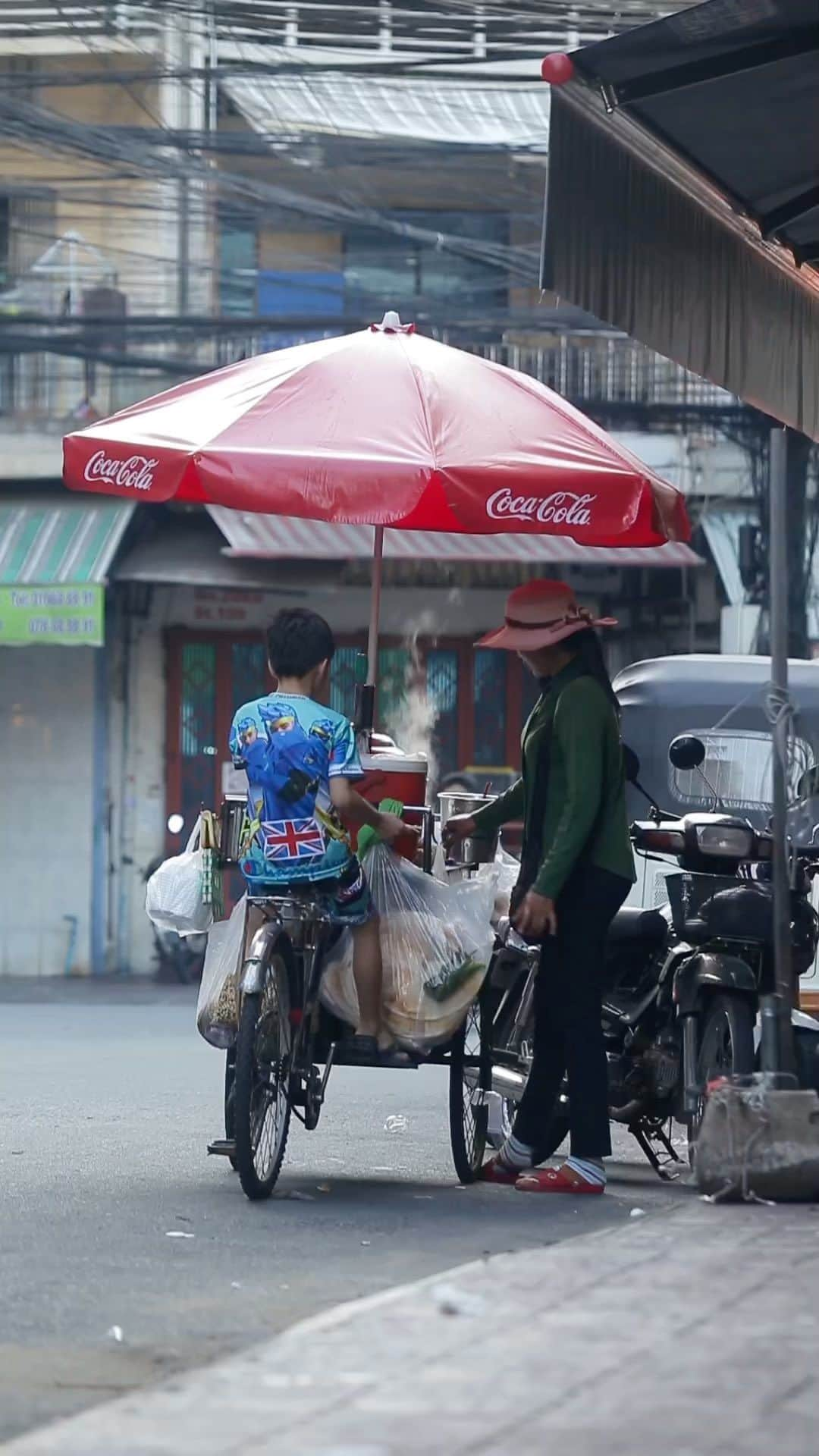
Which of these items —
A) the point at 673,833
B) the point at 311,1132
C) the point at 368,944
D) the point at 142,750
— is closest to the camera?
the point at 368,944

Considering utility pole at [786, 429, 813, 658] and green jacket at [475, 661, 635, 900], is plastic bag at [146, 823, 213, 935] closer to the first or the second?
green jacket at [475, 661, 635, 900]

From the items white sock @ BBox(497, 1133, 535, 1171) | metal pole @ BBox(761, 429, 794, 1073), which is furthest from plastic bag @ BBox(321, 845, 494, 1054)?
metal pole @ BBox(761, 429, 794, 1073)

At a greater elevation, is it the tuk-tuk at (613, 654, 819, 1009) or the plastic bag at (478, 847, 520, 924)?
the tuk-tuk at (613, 654, 819, 1009)

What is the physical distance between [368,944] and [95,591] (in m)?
11.0

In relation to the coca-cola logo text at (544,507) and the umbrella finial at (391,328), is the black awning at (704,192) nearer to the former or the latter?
the coca-cola logo text at (544,507)

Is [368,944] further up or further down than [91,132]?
further down

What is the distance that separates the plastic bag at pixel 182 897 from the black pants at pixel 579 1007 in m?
1.17

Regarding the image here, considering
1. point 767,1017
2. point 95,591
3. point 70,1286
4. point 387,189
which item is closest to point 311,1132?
point 767,1017

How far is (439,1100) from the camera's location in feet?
33.4

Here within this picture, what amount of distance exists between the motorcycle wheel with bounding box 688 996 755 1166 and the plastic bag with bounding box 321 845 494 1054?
0.80 meters

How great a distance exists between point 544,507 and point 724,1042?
1.87 meters

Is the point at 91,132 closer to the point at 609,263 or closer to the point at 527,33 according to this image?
the point at 527,33

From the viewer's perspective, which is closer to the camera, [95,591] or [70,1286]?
[70,1286]

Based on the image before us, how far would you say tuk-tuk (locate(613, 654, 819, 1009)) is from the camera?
8977 millimetres
